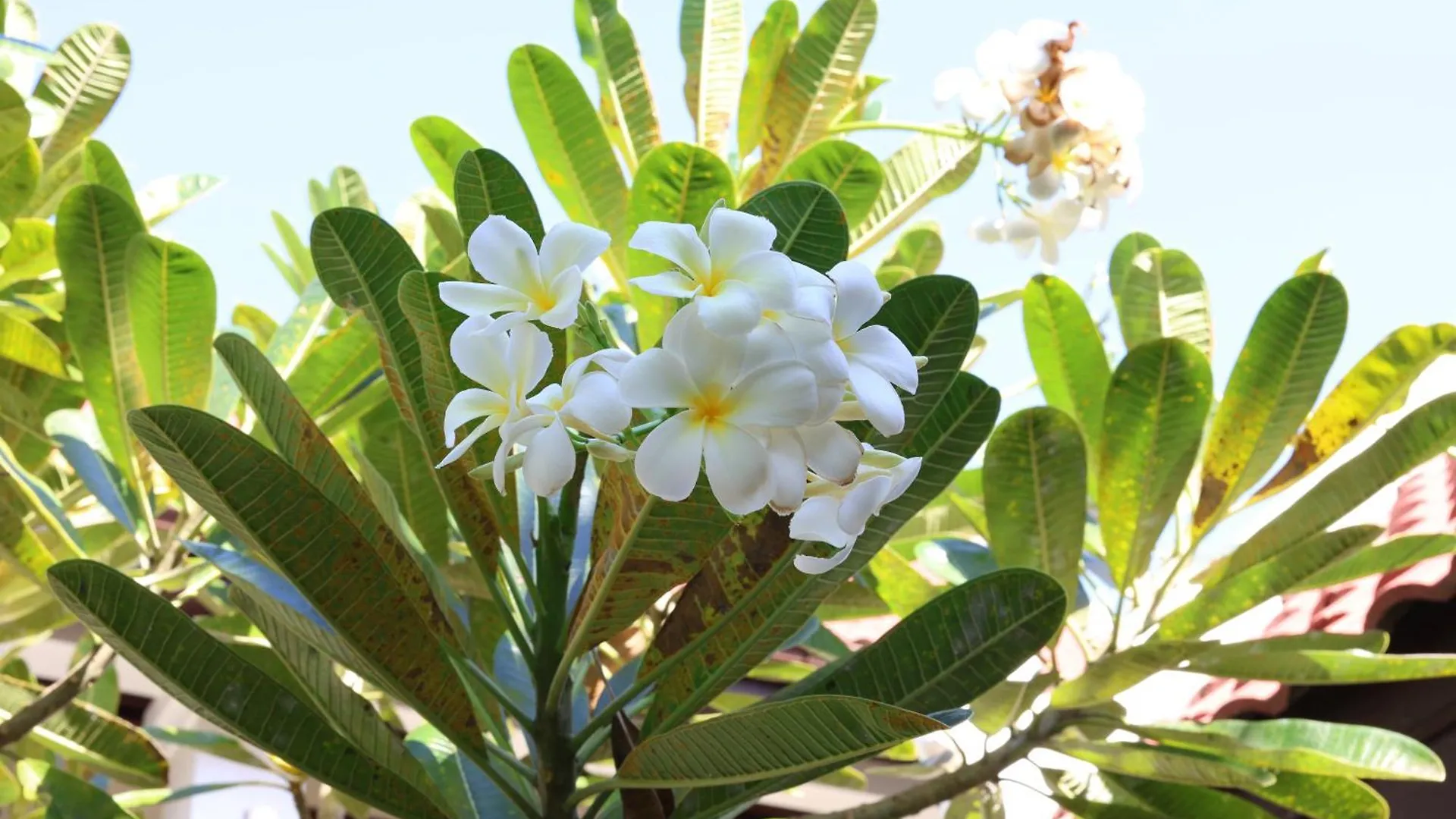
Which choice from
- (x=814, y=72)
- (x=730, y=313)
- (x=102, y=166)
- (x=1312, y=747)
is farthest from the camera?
(x=814, y=72)

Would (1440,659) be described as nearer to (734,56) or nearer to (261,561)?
(261,561)

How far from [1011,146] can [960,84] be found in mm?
127

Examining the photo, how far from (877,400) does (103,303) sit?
93 cm

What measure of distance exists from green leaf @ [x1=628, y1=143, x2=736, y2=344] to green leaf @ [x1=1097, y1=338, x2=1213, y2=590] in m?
0.41

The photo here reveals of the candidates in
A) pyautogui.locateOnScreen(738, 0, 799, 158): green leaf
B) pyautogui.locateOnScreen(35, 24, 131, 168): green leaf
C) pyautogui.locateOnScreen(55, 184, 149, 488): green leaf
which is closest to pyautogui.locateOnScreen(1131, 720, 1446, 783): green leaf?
pyautogui.locateOnScreen(738, 0, 799, 158): green leaf

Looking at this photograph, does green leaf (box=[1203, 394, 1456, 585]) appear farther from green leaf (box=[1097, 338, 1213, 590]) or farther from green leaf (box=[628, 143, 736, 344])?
green leaf (box=[628, 143, 736, 344])

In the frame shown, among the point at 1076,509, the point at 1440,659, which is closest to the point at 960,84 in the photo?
the point at 1076,509

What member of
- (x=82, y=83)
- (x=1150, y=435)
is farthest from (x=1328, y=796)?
(x=82, y=83)

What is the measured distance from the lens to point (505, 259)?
25.5 inches

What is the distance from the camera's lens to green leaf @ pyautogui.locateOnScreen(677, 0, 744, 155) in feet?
5.82

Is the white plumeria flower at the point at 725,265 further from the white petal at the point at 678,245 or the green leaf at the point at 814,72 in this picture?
the green leaf at the point at 814,72

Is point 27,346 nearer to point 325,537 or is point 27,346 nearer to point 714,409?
point 325,537

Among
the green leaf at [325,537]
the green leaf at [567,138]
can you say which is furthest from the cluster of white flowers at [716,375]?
the green leaf at [567,138]

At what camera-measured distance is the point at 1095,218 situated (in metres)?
1.61
